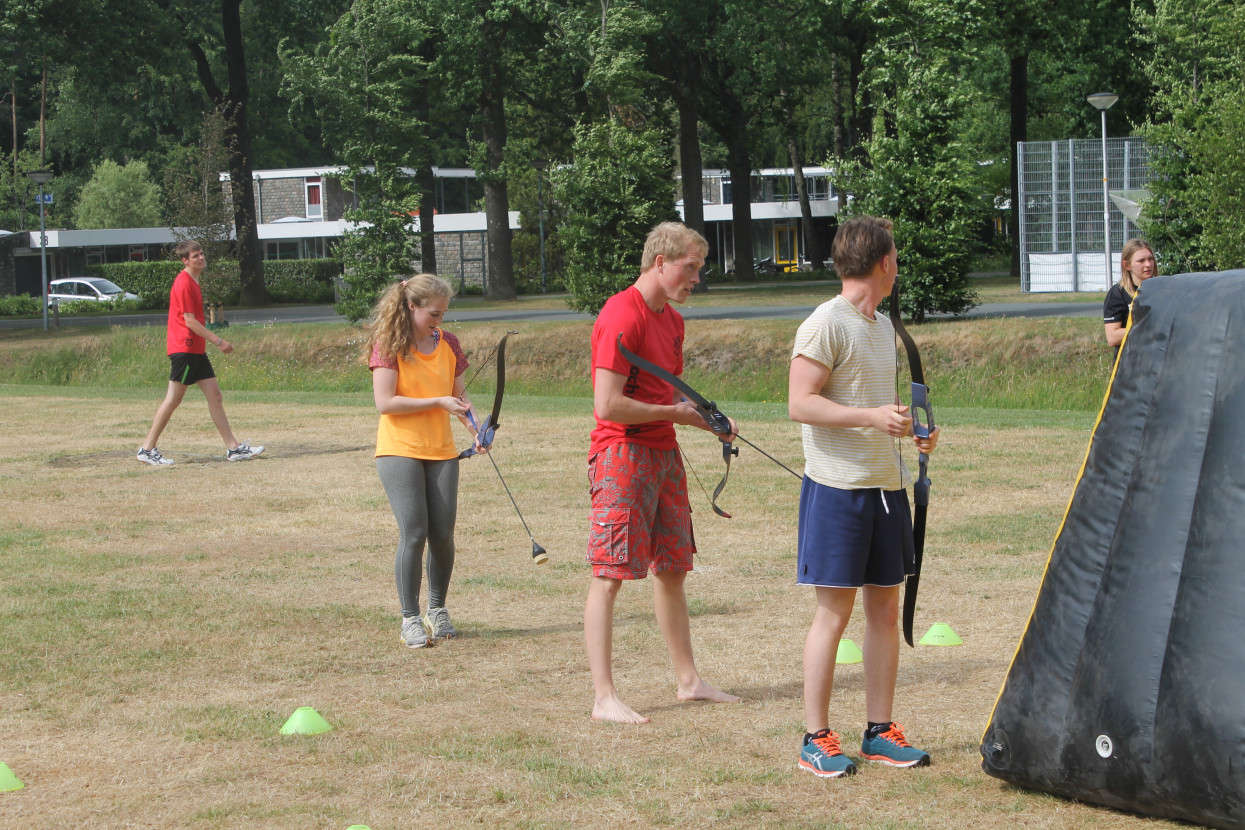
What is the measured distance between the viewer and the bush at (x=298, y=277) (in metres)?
48.8

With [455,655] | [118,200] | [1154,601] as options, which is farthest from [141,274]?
[1154,601]

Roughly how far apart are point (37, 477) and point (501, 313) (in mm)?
20321

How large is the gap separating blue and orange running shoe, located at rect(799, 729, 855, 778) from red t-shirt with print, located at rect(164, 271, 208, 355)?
9.44 meters

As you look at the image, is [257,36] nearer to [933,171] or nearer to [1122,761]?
[933,171]

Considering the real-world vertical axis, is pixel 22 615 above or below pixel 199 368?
below

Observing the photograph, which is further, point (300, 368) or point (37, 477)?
point (300, 368)

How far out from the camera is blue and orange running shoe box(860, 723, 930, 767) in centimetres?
444

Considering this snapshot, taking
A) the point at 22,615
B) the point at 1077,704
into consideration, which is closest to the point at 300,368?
the point at 22,615

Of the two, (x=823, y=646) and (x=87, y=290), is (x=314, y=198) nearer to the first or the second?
(x=87, y=290)

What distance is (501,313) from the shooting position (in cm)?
3228

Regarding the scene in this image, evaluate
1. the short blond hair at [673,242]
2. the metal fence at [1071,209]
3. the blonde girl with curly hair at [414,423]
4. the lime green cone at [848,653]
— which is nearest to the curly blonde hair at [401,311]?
the blonde girl with curly hair at [414,423]

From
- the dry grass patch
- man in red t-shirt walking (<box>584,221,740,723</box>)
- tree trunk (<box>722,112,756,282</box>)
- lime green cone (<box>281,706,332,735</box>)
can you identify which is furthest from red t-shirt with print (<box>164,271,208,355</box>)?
tree trunk (<box>722,112,756,282</box>)

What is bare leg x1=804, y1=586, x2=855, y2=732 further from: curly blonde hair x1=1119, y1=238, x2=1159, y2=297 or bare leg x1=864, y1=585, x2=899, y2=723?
curly blonde hair x1=1119, y1=238, x2=1159, y2=297

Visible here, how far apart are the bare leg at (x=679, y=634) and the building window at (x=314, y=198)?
6689 cm
